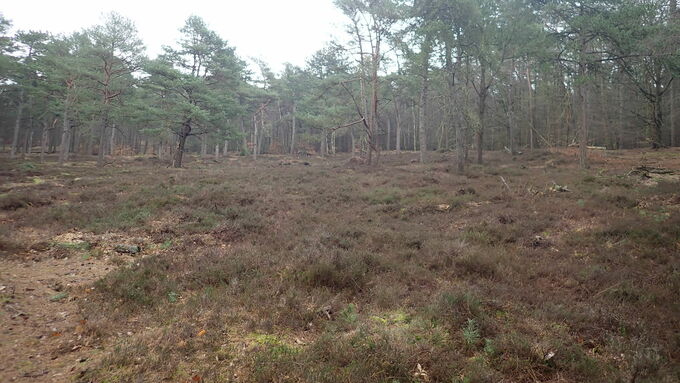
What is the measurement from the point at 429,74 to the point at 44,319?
940 inches

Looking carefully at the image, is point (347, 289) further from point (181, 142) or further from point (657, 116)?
point (657, 116)

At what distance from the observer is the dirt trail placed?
13.4ft

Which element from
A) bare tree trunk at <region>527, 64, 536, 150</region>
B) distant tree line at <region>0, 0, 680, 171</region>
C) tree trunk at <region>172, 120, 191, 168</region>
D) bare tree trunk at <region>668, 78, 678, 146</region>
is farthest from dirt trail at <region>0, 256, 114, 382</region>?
bare tree trunk at <region>668, 78, 678, 146</region>

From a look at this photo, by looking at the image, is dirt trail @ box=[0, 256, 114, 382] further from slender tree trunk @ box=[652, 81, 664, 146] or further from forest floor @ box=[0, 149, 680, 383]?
slender tree trunk @ box=[652, 81, 664, 146]

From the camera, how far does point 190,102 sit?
27.6 m

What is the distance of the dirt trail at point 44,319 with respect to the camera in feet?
13.4

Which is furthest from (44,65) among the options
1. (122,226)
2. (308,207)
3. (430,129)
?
(430,129)

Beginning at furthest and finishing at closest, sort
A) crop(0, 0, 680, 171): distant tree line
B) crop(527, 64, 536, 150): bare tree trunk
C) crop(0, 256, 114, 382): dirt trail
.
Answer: crop(527, 64, 536, 150): bare tree trunk
crop(0, 0, 680, 171): distant tree line
crop(0, 256, 114, 382): dirt trail

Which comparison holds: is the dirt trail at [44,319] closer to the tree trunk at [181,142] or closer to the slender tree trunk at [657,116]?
the tree trunk at [181,142]

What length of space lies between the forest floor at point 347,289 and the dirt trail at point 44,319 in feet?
0.10

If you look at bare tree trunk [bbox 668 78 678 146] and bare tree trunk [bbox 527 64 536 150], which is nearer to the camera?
bare tree trunk [bbox 668 78 678 146]

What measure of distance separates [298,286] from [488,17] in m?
21.3

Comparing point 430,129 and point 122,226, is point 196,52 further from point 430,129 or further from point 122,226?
point 430,129

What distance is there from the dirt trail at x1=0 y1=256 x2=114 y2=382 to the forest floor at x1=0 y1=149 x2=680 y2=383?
31 mm
